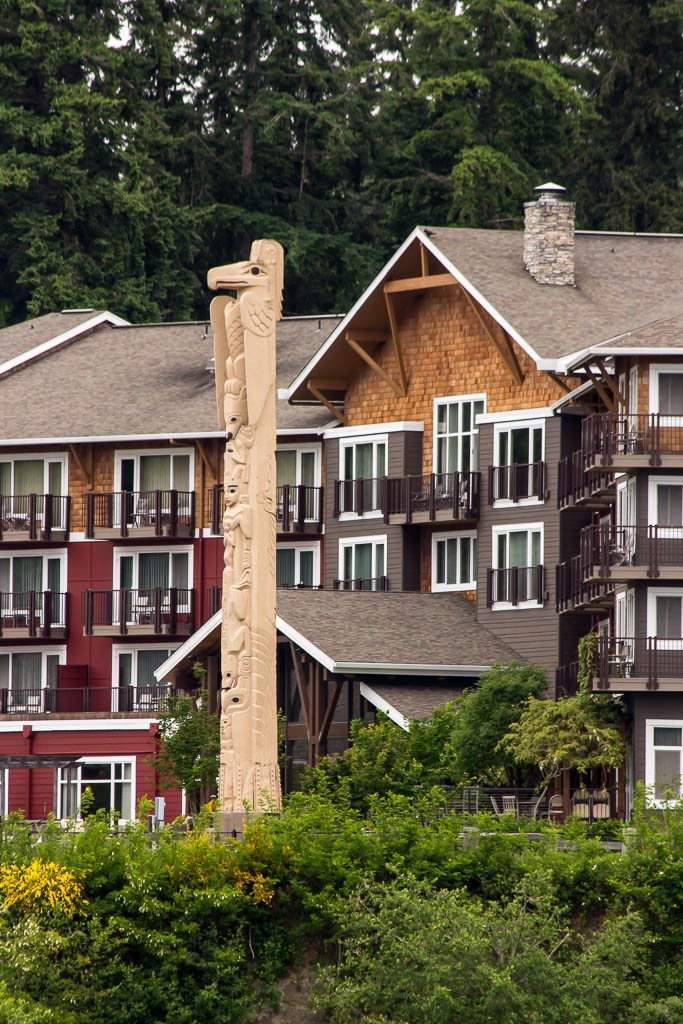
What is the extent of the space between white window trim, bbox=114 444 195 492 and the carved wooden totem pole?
2783 cm

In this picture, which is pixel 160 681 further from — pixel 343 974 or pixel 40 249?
pixel 343 974

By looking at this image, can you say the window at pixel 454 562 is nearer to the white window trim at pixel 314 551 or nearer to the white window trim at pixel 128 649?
the white window trim at pixel 314 551

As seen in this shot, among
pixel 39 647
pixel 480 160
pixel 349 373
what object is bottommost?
pixel 39 647

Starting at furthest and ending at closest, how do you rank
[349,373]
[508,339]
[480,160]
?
[480,160]
[349,373]
[508,339]

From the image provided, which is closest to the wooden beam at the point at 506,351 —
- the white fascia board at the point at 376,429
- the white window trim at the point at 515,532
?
the white fascia board at the point at 376,429

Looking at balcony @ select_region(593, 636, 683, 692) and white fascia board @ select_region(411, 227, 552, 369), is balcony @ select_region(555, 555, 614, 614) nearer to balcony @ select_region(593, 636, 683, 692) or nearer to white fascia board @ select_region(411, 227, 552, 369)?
balcony @ select_region(593, 636, 683, 692)

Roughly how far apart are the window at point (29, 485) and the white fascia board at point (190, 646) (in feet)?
34.7

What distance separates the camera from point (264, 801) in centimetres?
5934

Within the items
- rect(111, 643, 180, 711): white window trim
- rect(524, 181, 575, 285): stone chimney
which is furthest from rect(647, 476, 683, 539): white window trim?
rect(111, 643, 180, 711): white window trim

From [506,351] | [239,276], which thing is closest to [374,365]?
[506,351]

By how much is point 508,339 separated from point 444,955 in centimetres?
3256

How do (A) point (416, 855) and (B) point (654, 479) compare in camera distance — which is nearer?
(A) point (416, 855)

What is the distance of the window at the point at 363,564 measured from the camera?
86438 millimetres

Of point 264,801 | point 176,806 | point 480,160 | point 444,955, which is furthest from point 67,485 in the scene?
point 444,955
